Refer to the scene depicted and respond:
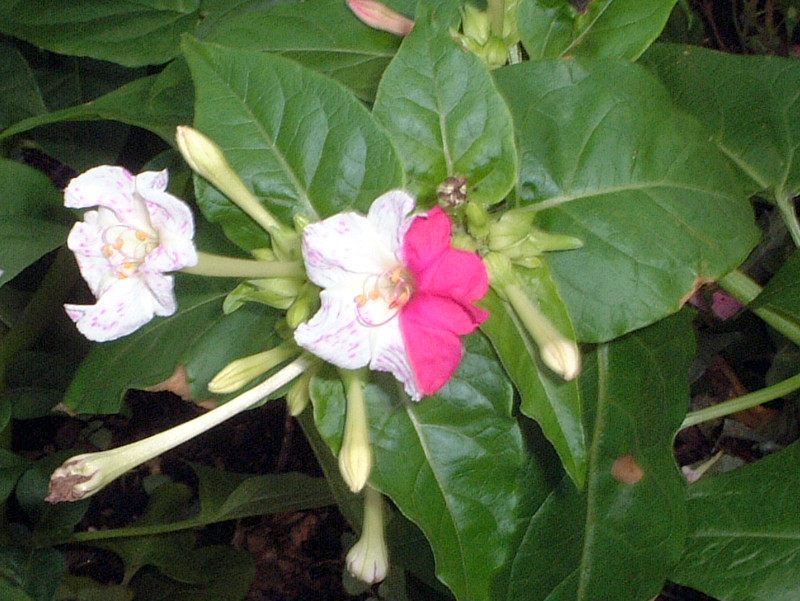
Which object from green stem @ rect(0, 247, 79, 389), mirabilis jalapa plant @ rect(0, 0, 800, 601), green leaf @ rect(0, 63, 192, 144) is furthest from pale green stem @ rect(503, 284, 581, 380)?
green stem @ rect(0, 247, 79, 389)

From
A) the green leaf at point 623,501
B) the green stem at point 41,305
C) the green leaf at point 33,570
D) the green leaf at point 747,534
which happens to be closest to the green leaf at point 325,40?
the green leaf at point 623,501

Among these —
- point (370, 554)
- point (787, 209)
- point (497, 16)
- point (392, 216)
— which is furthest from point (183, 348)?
point (787, 209)

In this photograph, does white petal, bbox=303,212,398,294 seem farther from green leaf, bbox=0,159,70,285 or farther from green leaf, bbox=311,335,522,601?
green leaf, bbox=0,159,70,285

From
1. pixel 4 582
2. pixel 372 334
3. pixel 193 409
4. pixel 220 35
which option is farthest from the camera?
pixel 193 409

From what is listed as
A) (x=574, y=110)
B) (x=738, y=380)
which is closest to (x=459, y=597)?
(x=574, y=110)

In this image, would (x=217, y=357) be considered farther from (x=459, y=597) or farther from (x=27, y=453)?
(x=27, y=453)

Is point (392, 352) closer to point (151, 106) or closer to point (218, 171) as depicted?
point (218, 171)

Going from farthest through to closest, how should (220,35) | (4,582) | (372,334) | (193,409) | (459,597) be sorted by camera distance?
(193,409), (4,582), (220,35), (459,597), (372,334)
